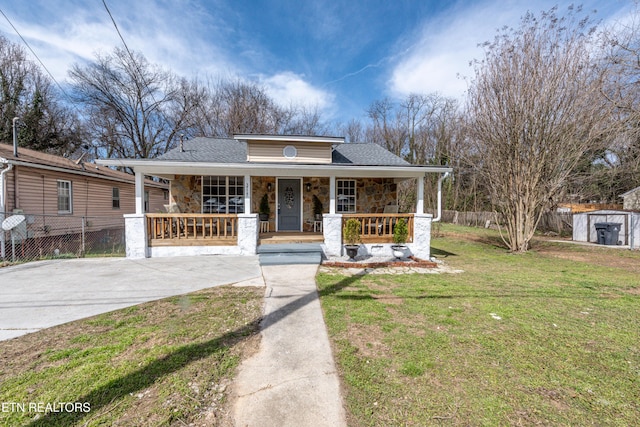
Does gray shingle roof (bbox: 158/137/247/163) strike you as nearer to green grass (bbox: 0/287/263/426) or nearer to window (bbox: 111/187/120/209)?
green grass (bbox: 0/287/263/426)

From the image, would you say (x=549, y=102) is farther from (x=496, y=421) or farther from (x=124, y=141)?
(x=124, y=141)

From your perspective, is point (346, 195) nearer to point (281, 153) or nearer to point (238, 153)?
point (281, 153)

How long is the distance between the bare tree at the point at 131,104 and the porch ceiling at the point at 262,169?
16730 mm

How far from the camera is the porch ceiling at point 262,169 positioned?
6789 millimetres

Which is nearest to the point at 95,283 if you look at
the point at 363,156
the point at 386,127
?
the point at 363,156

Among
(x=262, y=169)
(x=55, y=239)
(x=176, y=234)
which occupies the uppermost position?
(x=262, y=169)

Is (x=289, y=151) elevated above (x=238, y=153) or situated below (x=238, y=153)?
below

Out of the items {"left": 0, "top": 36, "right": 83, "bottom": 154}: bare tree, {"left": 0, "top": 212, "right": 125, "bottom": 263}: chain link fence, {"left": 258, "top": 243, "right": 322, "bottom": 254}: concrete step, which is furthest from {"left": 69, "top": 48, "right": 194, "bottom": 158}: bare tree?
{"left": 258, "top": 243, "right": 322, "bottom": 254}: concrete step

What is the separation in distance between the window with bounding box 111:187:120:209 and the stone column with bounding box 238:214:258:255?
399 inches

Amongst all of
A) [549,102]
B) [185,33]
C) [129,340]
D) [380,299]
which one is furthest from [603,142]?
[185,33]

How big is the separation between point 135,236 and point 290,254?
4.27 m

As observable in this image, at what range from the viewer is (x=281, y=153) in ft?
28.4

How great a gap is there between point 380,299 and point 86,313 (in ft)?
13.8

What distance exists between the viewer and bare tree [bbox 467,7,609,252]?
8328 millimetres
